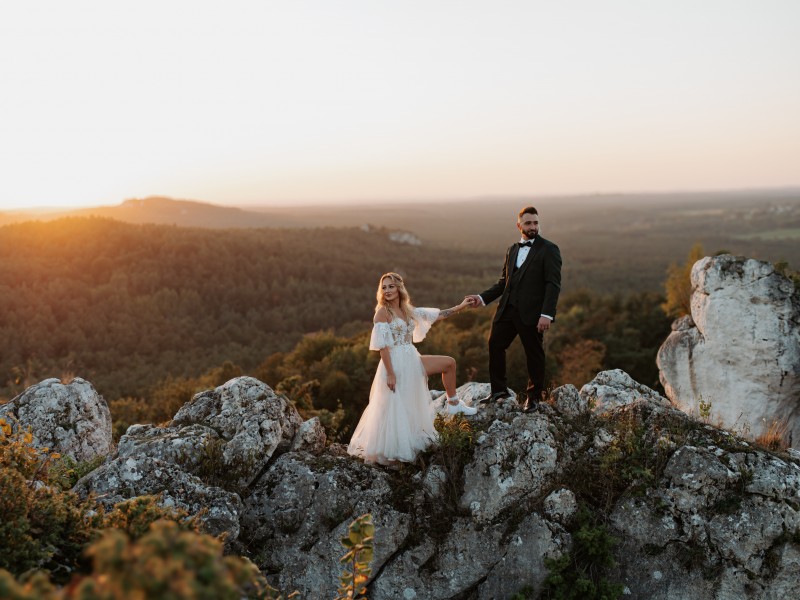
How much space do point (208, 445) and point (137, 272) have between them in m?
40.2

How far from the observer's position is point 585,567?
5.47 meters

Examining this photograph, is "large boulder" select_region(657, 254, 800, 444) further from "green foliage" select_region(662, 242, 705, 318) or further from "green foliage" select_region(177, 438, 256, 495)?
"green foliage" select_region(662, 242, 705, 318)

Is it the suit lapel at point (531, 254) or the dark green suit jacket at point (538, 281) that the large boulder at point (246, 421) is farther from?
the suit lapel at point (531, 254)

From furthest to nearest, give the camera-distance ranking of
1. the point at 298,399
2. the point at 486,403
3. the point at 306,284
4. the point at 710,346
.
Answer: the point at 306,284 < the point at 298,399 < the point at 710,346 < the point at 486,403

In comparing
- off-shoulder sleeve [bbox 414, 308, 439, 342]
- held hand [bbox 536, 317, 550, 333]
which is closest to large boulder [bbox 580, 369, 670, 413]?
held hand [bbox 536, 317, 550, 333]

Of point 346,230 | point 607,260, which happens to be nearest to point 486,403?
point 346,230

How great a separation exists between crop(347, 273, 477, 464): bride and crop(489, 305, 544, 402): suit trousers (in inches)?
28.3

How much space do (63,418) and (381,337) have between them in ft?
16.4

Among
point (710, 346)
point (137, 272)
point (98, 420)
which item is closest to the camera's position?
point (98, 420)

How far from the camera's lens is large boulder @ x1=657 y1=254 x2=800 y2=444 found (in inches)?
433

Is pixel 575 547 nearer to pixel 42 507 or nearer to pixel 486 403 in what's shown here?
pixel 486 403

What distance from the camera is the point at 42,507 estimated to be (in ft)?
14.0

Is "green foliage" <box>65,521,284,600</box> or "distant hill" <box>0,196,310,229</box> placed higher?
"distant hill" <box>0,196,310,229</box>

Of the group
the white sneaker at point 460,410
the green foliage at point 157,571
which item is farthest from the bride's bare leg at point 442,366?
the green foliage at point 157,571
